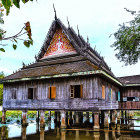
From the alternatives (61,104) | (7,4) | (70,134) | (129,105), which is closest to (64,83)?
(61,104)

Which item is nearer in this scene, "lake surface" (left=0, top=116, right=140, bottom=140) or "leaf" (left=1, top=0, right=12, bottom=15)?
"leaf" (left=1, top=0, right=12, bottom=15)

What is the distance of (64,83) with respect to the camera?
15.4m

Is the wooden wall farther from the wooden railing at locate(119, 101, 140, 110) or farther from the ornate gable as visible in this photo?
the ornate gable

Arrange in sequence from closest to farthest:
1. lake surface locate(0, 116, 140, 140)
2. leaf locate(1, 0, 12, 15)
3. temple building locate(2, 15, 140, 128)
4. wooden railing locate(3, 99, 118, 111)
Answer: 1. leaf locate(1, 0, 12, 15)
2. lake surface locate(0, 116, 140, 140)
3. wooden railing locate(3, 99, 118, 111)
4. temple building locate(2, 15, 140, 128)

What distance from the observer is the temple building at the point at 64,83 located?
1418cm

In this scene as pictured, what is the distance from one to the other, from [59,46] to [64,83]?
→ 505 cm

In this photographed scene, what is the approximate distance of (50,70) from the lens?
54.1 ft

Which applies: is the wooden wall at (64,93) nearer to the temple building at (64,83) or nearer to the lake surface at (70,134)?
the temple building at (64,83)

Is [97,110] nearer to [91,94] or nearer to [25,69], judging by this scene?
[91,94]

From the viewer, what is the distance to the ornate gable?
18.3 meters

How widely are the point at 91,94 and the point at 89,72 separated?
1.74 meters

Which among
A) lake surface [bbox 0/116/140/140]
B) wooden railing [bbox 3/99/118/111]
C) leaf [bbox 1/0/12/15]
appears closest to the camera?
leaf [bbox 1/0/12/15]

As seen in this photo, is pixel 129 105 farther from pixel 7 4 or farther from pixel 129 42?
pixel 7 4

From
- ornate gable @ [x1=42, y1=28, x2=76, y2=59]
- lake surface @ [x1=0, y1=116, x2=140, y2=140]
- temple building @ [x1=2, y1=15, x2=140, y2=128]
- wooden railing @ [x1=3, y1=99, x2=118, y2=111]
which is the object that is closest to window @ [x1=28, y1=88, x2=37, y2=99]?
temple building @ [x1=2, y1=15, x2=140, y2=128]
